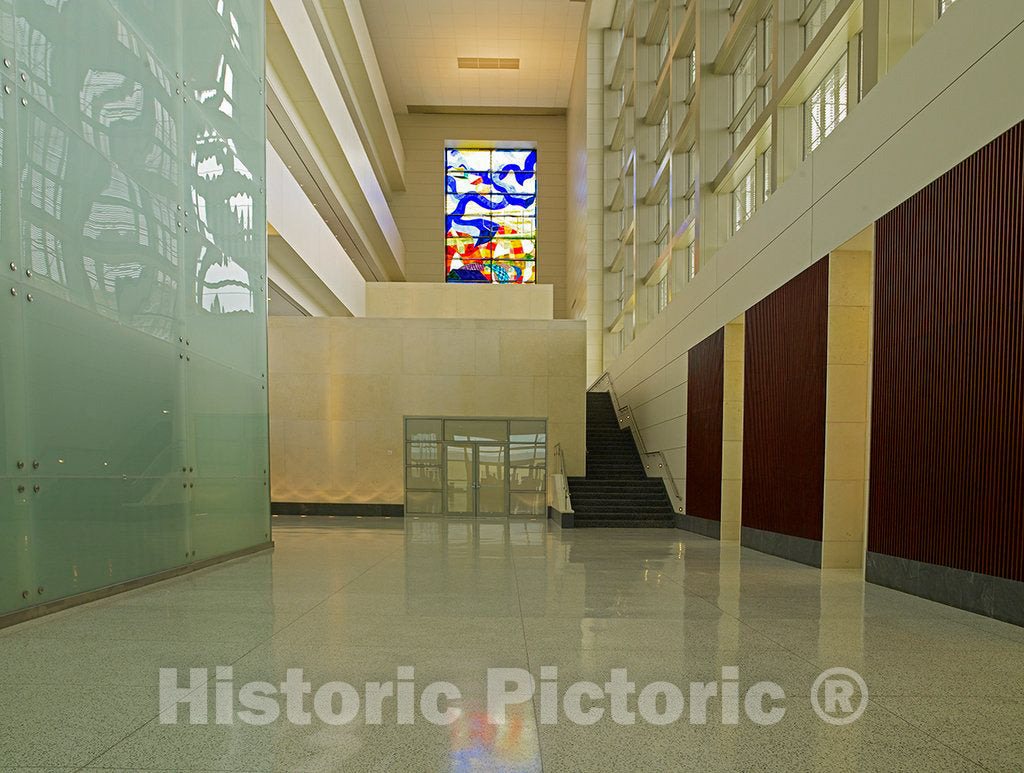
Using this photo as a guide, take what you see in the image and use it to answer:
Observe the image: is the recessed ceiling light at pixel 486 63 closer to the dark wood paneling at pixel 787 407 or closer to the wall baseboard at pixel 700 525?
the wall baseboard at pixel 700 525

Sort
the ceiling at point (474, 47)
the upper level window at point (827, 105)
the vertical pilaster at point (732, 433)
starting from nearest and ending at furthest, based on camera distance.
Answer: the upper level window at point (827, 105) → the vertical pilaster at point (732, 433) → the ceiling at point (474, 47)

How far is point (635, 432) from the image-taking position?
25094mm

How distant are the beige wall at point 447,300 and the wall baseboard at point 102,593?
20.4 m

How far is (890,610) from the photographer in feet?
24.4

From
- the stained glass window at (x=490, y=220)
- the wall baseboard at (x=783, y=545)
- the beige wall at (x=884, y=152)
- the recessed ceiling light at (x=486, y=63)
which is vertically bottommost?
the wall baseboard at (x=783, y=545)

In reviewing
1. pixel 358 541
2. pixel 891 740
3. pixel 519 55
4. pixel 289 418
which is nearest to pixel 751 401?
pixel 358 541

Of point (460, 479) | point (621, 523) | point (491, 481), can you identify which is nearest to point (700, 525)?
point (621, 523)

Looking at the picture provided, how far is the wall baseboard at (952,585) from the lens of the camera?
6750mm

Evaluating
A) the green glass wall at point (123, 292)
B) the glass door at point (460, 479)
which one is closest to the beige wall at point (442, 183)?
the glass door at point (460, 479)

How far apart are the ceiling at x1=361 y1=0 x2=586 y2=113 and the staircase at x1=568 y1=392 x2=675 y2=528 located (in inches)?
655

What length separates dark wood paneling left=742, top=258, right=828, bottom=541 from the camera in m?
11.3

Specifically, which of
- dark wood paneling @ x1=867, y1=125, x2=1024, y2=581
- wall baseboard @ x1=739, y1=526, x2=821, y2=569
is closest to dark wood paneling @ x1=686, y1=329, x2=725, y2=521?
wall baseboard @ x1=739, y1=526, x2=821, y2=569

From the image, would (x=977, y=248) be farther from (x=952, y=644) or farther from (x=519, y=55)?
(x=519, y=55)

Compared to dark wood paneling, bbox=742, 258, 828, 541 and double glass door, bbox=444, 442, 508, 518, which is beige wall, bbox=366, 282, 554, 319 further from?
dark wood paneling, bbox=742, 258, 828, 541
